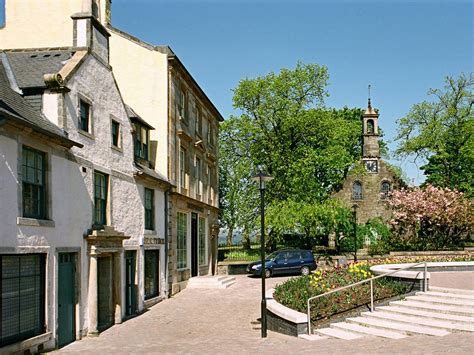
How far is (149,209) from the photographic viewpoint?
2430 cm

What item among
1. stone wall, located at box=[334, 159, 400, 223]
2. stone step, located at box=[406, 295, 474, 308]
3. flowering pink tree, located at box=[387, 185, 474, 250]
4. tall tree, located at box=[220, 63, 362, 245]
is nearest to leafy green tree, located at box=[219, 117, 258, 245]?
tall tree, located at box=[220, 63, 362, 245]

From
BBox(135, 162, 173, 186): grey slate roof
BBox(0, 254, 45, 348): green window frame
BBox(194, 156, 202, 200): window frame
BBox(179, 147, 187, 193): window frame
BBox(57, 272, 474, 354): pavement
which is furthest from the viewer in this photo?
BBox(194, 156, 202, 200): window frame

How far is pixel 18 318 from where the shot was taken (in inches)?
523

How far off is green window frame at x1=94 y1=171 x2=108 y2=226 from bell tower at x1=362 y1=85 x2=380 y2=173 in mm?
41614

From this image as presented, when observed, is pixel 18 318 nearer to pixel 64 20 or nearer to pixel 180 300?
pixel 180 300

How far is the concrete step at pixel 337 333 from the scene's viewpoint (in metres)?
14.1

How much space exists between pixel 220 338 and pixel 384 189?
43908mm

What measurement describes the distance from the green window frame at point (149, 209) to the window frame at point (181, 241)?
12.9ft

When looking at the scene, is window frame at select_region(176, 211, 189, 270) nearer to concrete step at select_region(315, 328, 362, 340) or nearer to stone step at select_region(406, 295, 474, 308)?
concrete step at select_region(315, 328, 362, 340)

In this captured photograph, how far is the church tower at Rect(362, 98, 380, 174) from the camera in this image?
187ft

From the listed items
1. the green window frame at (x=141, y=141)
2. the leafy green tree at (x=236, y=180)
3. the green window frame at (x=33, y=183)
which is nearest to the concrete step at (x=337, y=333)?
the green window frame at (x=33, y=183)

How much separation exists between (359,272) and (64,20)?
15343mm

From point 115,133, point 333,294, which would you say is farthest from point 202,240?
point 333,294

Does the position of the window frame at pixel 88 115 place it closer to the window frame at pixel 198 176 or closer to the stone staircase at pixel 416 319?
the stone staircase at pixel 416 319
